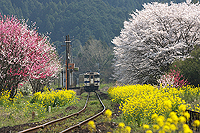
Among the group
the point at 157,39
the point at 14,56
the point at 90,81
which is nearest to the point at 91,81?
the point at 90,81

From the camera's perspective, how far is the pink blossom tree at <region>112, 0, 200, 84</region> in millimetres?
19250

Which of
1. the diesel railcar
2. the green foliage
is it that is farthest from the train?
the green foliage

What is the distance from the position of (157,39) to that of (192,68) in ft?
17.6

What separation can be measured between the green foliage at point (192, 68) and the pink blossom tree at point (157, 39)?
194cm

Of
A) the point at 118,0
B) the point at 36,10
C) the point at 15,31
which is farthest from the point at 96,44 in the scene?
the point at 118,0

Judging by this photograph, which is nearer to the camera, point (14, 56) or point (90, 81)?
point (14, 56)

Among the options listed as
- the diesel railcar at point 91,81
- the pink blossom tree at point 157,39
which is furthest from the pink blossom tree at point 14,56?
the diesel railcar at point 91,81

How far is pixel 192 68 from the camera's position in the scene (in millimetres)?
15195

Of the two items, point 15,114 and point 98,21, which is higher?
point 98,21

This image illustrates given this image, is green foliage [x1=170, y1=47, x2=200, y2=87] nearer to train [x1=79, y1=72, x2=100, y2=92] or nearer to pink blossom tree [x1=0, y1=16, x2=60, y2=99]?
pink blossom tree [x1=0, y1=16, x2=60, y2=99]

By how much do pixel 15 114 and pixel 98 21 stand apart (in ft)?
455

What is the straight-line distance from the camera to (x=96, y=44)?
72688mm

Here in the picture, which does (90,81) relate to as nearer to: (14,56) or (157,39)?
(157,39)

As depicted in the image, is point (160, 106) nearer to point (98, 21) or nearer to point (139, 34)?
point (139, 34)
